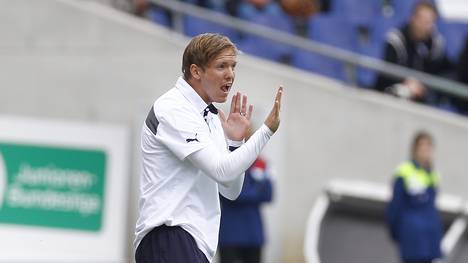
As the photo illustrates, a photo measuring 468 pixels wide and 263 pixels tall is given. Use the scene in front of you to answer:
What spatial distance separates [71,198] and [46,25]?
197cm

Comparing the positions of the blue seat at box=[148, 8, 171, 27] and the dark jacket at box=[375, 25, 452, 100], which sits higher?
the blue seat at box=[148, 8, 171, 27]

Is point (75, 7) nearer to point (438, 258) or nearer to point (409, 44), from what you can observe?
point (409, 44)

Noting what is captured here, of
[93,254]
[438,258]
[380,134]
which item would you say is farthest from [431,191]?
[93,254]

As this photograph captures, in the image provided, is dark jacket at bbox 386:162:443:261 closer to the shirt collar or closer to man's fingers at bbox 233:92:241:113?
man's fingers at bbox 233:92:241:113

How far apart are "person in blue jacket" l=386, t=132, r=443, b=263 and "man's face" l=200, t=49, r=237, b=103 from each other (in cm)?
597

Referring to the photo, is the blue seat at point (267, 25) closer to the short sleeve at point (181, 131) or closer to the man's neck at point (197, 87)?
the man's neck at point (197, 87)

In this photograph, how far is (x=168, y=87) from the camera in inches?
551

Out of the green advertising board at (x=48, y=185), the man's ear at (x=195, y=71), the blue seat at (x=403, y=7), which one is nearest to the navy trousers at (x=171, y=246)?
the man's ear at (x=195, y=71)

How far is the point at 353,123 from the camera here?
14.3m

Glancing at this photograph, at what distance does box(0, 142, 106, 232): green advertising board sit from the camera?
1312cm

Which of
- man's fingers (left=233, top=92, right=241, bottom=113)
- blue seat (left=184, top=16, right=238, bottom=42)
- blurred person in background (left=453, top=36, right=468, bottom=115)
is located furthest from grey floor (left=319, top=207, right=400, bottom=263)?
man's fingers (left=233, top=92, right=241, bottom=113)

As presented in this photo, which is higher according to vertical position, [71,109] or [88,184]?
[71,109]

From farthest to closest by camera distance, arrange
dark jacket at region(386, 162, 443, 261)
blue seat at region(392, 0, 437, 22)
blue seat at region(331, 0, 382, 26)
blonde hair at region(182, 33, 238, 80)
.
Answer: blue seat at region(392, 0, 437, 22)
blue seat at region(331, 0, 382, 26)
dark jacket at region(386, 162, 443, 261)
blonde hair at region(182, 33, 238, 80)

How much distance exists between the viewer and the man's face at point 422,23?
1382 cm
